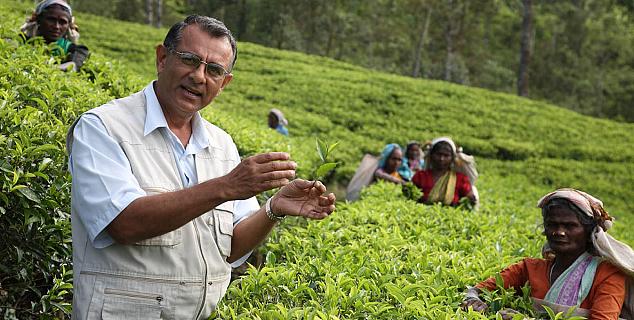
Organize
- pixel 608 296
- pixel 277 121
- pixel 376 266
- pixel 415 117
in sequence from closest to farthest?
1. pixel 608 296
2. pixel 376 266
3. pixel 277 121
4. pixel 415 117

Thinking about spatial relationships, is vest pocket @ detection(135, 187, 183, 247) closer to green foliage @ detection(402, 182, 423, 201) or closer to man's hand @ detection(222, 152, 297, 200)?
man's hand @ detection(222, 152, 297, 200)

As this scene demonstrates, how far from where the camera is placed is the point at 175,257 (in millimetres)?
1998

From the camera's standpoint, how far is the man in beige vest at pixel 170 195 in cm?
181

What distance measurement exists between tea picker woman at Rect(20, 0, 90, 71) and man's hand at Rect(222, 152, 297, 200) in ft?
12.9

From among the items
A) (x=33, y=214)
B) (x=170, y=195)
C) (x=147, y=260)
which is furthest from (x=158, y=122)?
(x=33, y=214)

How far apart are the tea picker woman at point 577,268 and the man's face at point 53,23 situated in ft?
14.2

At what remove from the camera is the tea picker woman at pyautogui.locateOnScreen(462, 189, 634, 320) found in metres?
2.89

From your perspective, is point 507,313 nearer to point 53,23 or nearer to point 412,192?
point 412,192

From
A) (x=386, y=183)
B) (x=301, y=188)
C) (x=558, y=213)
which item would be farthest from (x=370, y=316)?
(x=386, y=183)

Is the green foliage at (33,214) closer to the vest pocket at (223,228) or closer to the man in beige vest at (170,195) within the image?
the man in beige vest at (170,195)

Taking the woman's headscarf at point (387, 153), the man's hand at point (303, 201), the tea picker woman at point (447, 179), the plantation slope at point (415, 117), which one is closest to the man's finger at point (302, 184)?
the man's hand at point (303, 201)

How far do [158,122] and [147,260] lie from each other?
0.47m

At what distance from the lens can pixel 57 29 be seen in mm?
5387

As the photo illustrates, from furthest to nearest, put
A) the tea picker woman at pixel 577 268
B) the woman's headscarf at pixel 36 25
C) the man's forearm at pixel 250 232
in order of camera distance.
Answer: the woman's headscarf at pixel 36 25, the tea picker woman at pixel 577 268, the man's forearm at pixel 250 232
